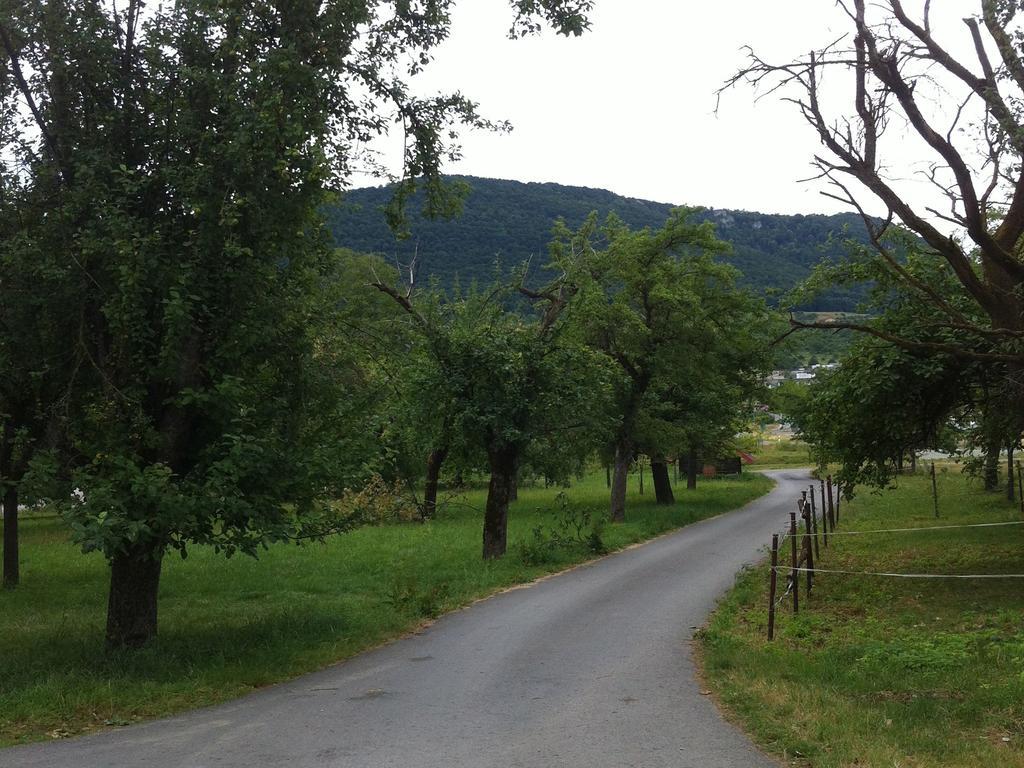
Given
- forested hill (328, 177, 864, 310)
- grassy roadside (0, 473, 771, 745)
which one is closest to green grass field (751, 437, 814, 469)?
forested hill (328, 177, 864, 310)

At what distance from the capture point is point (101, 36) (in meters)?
10.4

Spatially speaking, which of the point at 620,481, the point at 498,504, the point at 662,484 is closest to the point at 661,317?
the point at 620,481

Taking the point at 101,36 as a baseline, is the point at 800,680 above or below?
below

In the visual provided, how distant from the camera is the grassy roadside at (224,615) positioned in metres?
8.51

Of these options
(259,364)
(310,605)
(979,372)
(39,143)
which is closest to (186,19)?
(39,143)

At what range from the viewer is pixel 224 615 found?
13586 mm

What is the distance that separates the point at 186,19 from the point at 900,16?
8363 millimetres

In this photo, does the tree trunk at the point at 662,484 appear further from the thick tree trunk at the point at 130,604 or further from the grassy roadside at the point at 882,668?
the thick tree trunk at the point at 130,604

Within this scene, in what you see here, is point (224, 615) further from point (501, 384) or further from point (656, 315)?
point (656, 315)

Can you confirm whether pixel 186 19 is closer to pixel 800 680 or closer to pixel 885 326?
pixel 800 680

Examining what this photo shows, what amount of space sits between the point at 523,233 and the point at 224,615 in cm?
A: 8006

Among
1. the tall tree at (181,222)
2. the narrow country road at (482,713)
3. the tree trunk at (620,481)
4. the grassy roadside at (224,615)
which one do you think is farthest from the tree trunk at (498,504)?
the tree trunk at (620,481)

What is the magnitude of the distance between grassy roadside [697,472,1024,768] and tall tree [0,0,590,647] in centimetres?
505

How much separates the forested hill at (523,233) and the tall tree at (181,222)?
44.7 meters
